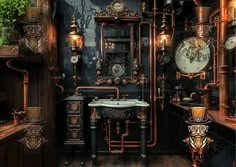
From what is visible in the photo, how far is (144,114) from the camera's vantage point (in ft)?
11.9

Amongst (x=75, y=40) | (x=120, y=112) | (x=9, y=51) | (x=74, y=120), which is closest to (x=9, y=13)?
(x=9, y=51)

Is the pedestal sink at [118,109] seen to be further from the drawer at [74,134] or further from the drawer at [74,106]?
the drawer at [74,134]

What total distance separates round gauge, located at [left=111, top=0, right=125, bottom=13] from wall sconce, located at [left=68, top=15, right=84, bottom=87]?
64 centimetres

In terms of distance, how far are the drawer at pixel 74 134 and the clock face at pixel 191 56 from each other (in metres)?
1.89

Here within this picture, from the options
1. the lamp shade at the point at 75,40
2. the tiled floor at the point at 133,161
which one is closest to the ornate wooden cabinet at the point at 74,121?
the tiled floor at the point at 133,161

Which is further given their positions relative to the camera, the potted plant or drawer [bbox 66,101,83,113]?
drawer [bbox 66,101,83,113]

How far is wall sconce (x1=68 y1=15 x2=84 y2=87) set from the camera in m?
→ 4.11

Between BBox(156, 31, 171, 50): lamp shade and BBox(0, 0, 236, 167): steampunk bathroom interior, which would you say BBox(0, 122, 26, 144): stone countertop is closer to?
BBox(0, 0, 236, 167): steampunk bathroom interior

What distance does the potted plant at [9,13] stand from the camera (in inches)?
105

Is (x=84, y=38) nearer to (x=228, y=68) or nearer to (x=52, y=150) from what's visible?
(x=52, y=150)

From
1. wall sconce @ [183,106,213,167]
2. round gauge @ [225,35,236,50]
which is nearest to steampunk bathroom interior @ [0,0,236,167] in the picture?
round gauge @ [225,35,236,50]

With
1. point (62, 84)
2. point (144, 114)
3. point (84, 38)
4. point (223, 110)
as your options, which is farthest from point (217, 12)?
point (62, 84)

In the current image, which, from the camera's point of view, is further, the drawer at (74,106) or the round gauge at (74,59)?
the round gauge at (74,59)

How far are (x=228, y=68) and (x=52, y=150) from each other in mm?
2480
